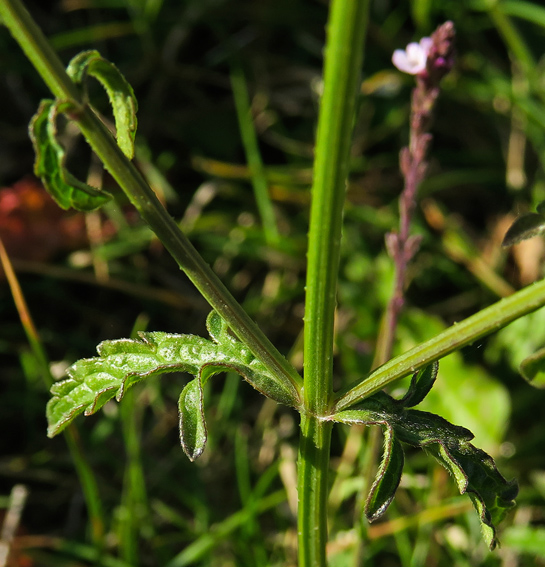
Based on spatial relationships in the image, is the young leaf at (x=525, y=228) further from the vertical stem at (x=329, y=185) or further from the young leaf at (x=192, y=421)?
the young leaf at (x=192, y=421)

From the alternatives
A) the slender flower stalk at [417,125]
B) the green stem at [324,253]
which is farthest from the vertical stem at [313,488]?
the slender flower stalk at [417,125]

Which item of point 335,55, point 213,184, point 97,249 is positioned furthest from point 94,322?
point 335,55

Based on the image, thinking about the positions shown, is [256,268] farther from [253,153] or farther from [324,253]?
[324,253]

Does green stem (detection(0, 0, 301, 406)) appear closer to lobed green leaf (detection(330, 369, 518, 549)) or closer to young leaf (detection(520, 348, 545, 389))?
lobed green leaf (detection(330, 369, 518, 549))

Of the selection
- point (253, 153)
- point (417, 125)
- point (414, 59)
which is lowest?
point (417, 125)

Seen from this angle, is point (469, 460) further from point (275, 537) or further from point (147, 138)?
point (147, 138)

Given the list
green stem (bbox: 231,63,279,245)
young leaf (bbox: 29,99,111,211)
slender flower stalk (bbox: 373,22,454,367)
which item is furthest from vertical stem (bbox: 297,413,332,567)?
green stem (bbox: 231,63,279,245)

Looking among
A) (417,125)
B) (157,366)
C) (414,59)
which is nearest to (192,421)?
(157,366)
